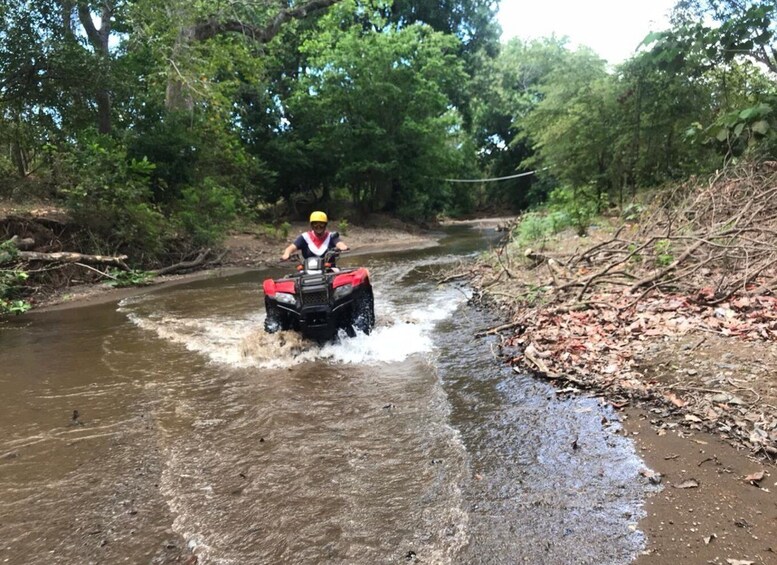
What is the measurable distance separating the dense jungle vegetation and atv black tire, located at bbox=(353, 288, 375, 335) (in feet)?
23.6

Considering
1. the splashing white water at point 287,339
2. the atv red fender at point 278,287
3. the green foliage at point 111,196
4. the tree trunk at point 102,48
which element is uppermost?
the tree trunk at point 102,48

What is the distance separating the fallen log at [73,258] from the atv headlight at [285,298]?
23.7 feet

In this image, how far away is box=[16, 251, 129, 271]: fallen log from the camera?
34.9 feet

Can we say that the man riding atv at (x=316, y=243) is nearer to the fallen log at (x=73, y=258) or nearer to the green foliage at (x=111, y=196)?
the fallen log at (x=73, y=258)

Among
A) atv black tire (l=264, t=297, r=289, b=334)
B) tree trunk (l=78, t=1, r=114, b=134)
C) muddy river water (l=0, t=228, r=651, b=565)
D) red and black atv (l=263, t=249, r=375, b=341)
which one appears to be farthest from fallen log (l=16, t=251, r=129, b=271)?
red and black atv (l=263, t=249, r=375, b=341)

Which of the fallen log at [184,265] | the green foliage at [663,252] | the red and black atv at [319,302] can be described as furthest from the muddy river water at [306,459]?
the fallen log at [184,265]

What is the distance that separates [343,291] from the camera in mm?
6266

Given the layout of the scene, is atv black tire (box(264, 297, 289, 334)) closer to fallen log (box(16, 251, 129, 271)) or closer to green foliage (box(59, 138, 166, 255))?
fallen log (box(16, 251, 129, 271))

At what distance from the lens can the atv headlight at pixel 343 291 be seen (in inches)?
245

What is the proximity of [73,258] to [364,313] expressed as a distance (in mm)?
8528

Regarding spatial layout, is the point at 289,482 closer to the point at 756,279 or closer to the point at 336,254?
the point at 336,254

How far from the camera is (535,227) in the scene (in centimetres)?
1497

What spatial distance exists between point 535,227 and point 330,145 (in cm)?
1493

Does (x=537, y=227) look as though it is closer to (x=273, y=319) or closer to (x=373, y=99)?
(x=273, y=319)
